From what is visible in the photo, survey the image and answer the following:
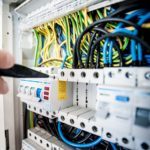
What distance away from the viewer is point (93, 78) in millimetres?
727

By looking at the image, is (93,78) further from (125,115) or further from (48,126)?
(48,126)

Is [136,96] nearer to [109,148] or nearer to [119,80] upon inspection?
[119,80]

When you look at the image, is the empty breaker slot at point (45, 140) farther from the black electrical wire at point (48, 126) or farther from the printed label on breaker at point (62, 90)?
the printed label on breaker at point (62, 90)

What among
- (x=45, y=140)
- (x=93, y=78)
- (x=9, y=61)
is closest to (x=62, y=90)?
(x=93, y=78)

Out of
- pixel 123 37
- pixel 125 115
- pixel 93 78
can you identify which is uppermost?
pixel 123 37

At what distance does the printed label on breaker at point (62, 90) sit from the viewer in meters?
0.97

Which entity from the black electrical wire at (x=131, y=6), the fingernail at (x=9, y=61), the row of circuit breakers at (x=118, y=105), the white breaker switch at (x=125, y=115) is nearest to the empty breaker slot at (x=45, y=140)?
the row of circuit breakers at (x=118, y=105)

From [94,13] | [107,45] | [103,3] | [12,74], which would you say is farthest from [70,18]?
[12,74]

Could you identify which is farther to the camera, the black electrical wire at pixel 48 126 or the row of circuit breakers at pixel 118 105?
the black electrical wire at pixel 48 126

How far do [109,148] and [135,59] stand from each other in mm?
571

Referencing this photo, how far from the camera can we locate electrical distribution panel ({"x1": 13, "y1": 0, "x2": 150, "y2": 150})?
578 mm

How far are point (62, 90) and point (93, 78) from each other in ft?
1.11

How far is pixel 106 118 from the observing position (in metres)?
0.63

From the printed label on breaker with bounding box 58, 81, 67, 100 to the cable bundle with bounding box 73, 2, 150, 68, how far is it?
0.17 metres
